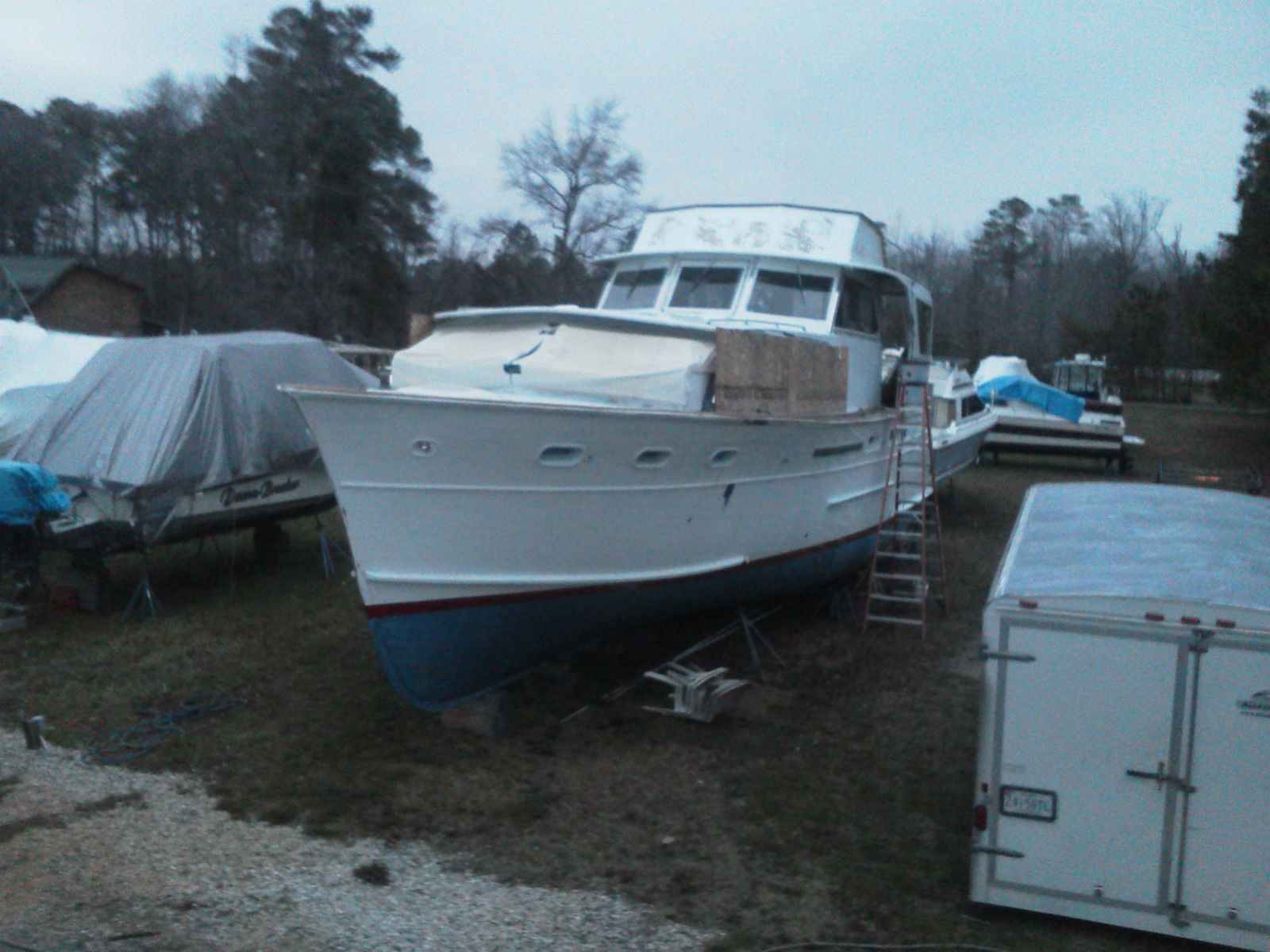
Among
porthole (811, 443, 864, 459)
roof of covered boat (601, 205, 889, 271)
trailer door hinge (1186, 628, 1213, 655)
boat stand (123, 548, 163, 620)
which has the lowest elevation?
boat stand (123, 548, 163, 620)

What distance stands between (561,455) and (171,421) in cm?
519

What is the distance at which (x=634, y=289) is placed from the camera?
11.1 m

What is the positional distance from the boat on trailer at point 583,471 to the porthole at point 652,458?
0.6 inches

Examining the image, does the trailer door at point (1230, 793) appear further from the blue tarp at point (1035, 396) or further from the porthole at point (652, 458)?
the blue tarp at point (1035, 396)

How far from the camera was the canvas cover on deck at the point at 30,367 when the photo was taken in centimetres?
1235

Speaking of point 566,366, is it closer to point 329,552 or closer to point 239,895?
point 239,895

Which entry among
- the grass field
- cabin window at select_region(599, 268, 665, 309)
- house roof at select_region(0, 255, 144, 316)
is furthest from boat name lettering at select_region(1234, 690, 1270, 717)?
house roof at select_region(0, 255, 144, 316)

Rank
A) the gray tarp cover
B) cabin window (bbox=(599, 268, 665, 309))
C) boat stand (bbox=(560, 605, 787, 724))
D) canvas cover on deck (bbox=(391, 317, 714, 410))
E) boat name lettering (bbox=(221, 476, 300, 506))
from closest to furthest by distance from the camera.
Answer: boat stand (bbox=(560, 605, 787, 724)), canvas cover on deck (bbox=(391, 317, 714, 410)), the gray tarp cover, boat name lettering (bbox=(221, 476, 300, 506)), cabin window (bbox=(599, 268, 665, 309))

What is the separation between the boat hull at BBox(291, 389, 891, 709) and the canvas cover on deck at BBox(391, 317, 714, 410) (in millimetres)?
411

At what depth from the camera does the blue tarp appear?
79.3ft

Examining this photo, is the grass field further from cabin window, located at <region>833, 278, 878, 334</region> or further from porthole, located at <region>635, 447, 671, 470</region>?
cabin window, located at <region>833, 278, 878, 334</region>

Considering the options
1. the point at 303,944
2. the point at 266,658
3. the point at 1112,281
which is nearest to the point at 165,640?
the point at 266,658

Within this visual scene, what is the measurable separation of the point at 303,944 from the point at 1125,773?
3.60 meters

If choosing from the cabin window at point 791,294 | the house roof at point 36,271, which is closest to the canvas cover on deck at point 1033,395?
the cabin window at point 791,294
